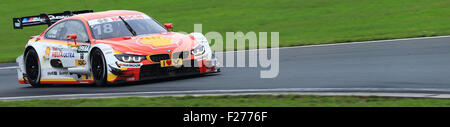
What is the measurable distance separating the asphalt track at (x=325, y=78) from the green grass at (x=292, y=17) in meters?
3.06

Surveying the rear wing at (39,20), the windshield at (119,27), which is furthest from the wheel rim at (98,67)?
the rear wing at (39,20)

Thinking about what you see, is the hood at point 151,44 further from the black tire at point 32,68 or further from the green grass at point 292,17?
the green grass at point 292,17

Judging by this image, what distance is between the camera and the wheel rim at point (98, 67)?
10.7 meters

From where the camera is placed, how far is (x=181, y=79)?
11.1 meters

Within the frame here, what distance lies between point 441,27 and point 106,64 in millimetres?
9781

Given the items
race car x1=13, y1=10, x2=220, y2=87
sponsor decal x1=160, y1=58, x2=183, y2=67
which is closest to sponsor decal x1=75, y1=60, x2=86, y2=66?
race car x1=13, y1=10, x2=220, y2=87

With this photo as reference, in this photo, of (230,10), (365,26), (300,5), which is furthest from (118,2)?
(365,26)

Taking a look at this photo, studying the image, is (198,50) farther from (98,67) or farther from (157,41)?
(98,67)

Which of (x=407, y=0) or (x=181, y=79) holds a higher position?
(x=407, y=0)

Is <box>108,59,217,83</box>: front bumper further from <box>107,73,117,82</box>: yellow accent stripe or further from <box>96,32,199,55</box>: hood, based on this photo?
<box>96,32,199,55</box>: hood

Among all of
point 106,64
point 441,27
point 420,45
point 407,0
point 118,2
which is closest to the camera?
point 106,64

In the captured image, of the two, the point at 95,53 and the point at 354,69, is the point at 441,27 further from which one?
the point at 95,53

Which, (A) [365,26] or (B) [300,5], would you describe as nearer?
(A) [365,26]

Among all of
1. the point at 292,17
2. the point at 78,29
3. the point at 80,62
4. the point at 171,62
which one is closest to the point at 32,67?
the point at 78,29
